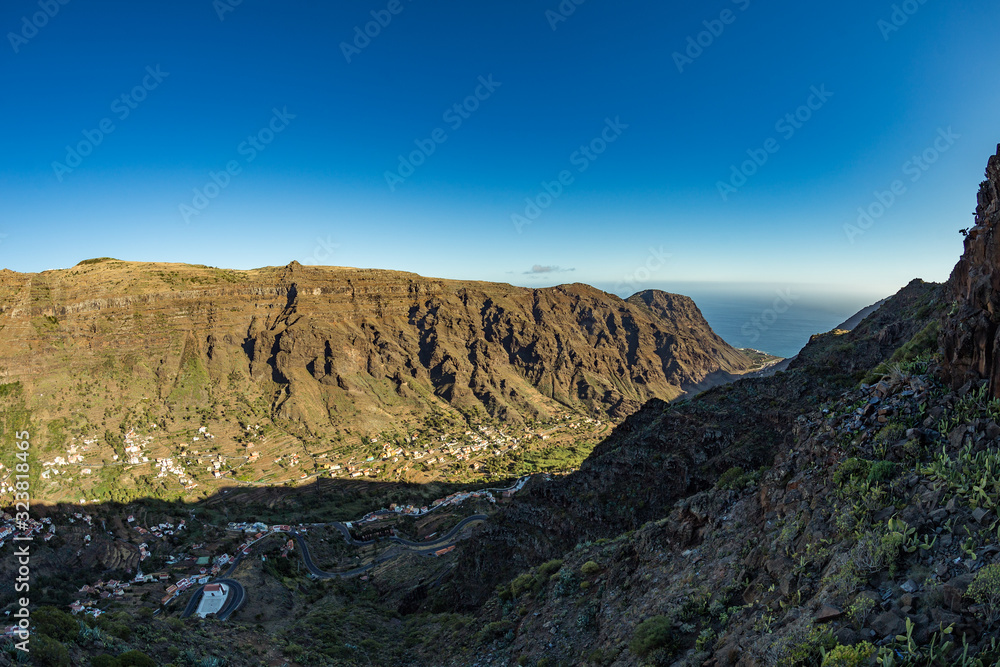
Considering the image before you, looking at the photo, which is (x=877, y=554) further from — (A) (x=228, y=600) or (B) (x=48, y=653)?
(A) (x=228, y=600)

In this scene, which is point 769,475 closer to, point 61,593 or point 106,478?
point 61,593

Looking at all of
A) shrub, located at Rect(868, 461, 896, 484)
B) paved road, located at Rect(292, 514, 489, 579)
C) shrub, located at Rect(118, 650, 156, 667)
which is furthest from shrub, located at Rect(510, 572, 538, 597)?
paved road, located at Rect(292, 514, 489, 579)

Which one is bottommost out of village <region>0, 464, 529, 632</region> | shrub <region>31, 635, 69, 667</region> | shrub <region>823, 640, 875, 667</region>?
village <region>0, 464, 529, 632</region>

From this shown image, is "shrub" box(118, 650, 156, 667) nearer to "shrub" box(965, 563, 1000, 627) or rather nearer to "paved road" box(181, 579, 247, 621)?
"paved road" box(181, 579, 247, 621)

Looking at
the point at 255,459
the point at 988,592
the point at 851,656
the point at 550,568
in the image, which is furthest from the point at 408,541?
the point at 988,592

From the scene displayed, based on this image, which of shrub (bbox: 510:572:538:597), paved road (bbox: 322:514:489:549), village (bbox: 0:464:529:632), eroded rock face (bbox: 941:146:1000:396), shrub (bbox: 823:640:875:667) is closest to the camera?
shrub (bbox: 823:640:875:667)

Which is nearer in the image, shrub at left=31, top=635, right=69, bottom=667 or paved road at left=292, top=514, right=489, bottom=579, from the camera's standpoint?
shrub at left=31, top=635, right=69, bottom=667

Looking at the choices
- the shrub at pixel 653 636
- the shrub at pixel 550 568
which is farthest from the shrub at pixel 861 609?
the shrub at pixel 550 568
